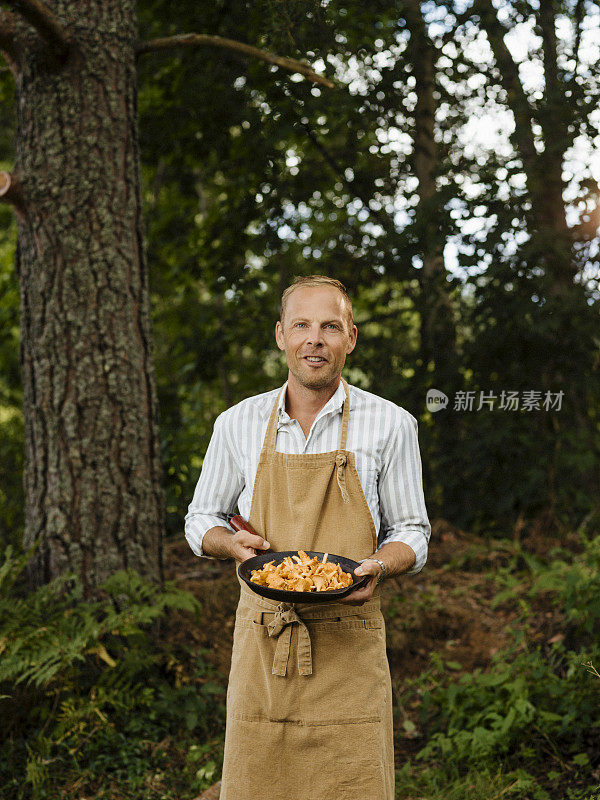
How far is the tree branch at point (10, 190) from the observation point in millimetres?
4090

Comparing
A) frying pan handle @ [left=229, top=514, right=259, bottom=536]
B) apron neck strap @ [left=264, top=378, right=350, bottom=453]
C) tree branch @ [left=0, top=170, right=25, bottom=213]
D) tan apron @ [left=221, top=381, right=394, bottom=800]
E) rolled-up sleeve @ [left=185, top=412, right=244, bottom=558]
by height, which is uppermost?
tree branch @ [left=0, top=170, right=25, bottom=213]

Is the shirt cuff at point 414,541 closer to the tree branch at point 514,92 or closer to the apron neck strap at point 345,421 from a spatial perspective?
the apron neck strap at point 345,421

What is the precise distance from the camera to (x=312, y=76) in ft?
13.6

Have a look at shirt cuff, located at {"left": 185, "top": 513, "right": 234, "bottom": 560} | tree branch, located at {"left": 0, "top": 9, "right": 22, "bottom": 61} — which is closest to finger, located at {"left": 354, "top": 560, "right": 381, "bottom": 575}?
shirt cuff, located at {"left": 185, "top": 513, "right": 234, "bottom": 560}

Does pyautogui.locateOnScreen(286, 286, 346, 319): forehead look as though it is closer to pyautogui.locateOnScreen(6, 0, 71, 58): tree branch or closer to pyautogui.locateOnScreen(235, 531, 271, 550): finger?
pyautogui.locateOnScreen(235, 531, 271, 550): finger

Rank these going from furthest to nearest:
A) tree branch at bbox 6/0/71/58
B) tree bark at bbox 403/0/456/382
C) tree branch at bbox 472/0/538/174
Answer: tree branch at bbox 472/0/538/174 → tree bark at bbox 403/0/456/382 → tree branch at bbox 6/0/71/58

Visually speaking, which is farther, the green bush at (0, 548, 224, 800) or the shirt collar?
the green bush at (0, 548, 224, 800)

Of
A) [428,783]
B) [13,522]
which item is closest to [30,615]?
[13,522]

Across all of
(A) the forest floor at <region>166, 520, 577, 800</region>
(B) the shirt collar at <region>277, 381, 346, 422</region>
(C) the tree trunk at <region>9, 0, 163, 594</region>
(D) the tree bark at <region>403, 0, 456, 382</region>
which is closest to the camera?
(B) the shirt collar at <region>277, 381, 346, 422</region>

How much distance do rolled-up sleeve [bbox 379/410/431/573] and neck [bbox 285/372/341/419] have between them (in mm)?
238

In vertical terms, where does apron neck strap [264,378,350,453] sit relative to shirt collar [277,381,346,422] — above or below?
below

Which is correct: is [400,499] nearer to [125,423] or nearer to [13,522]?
[125,423]

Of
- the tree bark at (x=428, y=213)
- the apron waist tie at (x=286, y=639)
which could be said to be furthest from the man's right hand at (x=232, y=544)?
the tree bark at (x=428, y=213)

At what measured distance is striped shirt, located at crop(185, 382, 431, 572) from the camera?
7.39ft
